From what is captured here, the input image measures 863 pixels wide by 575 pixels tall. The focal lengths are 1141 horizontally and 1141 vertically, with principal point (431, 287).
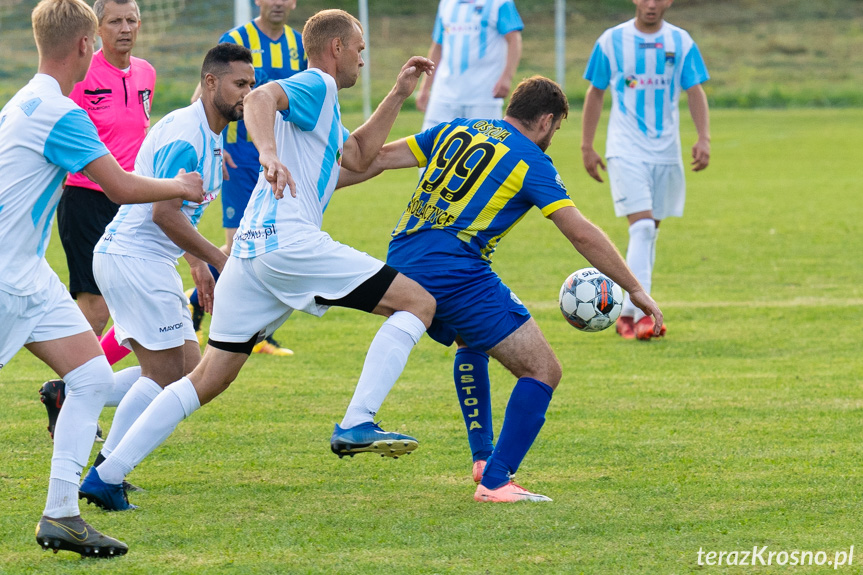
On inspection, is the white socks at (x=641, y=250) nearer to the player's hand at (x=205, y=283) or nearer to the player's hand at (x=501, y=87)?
the player's hand at (x=501, y=87)

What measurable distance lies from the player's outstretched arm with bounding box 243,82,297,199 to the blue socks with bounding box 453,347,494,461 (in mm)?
1263

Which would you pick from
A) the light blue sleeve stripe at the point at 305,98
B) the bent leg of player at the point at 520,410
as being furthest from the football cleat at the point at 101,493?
the light blue sleeve stripe at the point at 305,98

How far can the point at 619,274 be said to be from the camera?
4.70 m

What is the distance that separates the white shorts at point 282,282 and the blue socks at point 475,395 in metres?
0.88

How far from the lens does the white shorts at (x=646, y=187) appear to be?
29.6 ft

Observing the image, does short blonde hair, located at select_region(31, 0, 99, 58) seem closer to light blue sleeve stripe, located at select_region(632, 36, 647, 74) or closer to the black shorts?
the black shorts

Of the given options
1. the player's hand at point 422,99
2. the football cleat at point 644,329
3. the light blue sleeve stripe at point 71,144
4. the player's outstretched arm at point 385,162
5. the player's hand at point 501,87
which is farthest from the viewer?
the player's hand at point 422,99

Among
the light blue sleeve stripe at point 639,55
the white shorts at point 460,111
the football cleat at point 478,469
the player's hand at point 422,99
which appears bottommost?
the football cleat at point 478,469

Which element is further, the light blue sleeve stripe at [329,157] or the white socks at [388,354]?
the light blue sleeve stripe at [329,157]

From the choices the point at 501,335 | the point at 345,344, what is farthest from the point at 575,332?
the point at 501,335

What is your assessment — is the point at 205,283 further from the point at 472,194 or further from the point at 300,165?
the point at 472,194

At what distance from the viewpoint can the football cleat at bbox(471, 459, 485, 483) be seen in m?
5.06

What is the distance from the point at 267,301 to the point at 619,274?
144 cm

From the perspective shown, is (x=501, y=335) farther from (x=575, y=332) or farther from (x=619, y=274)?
(x=575, y=332)
